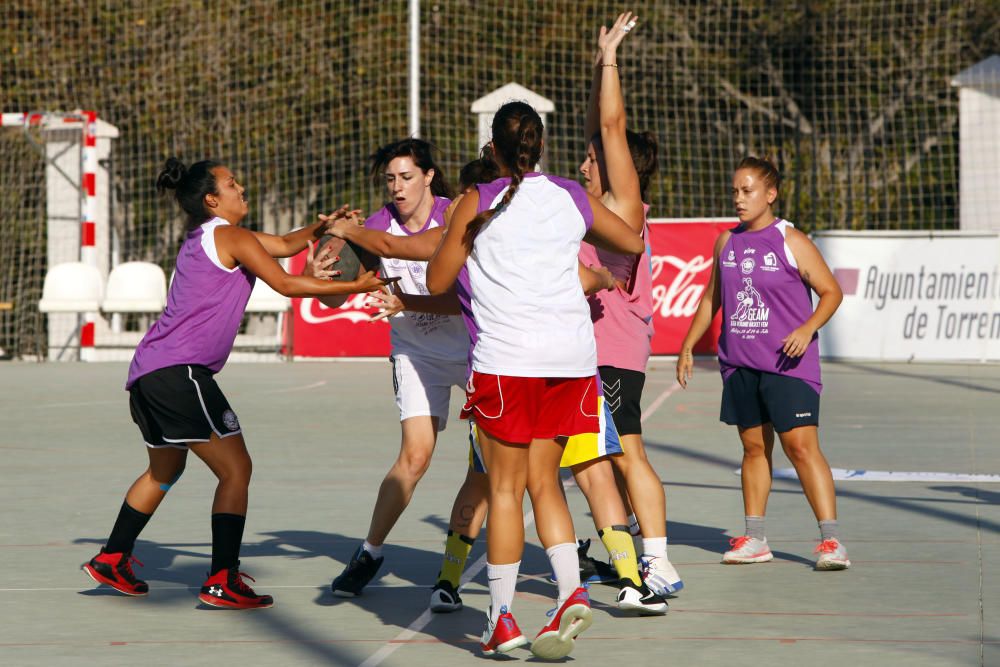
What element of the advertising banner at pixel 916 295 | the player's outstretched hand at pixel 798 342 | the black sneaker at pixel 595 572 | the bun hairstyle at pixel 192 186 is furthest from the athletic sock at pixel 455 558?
the advertising banner at pixel 916 295

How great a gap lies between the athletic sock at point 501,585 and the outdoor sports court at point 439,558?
214mm

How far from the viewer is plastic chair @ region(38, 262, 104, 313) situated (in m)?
20.0

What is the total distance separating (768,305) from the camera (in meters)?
6.96

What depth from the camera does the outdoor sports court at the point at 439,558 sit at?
538cm

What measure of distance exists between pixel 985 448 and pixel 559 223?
22.1 feet

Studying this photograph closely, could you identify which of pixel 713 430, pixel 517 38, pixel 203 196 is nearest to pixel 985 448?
pixel 713 430

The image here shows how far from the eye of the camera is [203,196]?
245 inches

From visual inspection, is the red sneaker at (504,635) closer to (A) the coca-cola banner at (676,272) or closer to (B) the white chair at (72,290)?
(A) the coca-cola banner at (676,272)

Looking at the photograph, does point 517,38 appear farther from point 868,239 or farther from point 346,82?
point 868,239

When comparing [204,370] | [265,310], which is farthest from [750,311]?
[265,310]

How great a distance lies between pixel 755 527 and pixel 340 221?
2.37 metres

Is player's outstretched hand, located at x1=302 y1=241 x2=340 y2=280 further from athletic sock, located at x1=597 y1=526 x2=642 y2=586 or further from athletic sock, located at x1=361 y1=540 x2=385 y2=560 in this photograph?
→ athletic sock, located at x1=597 y1=526 x2=642 y2=586

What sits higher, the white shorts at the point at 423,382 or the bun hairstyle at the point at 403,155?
the bun hairstyle at the point at 403,155

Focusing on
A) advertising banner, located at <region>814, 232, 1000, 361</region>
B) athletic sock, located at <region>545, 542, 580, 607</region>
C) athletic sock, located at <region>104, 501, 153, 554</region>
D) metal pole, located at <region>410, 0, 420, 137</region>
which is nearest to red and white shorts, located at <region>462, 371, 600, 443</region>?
athletic sock, located at <region>545, 542, 580, 607</region>
